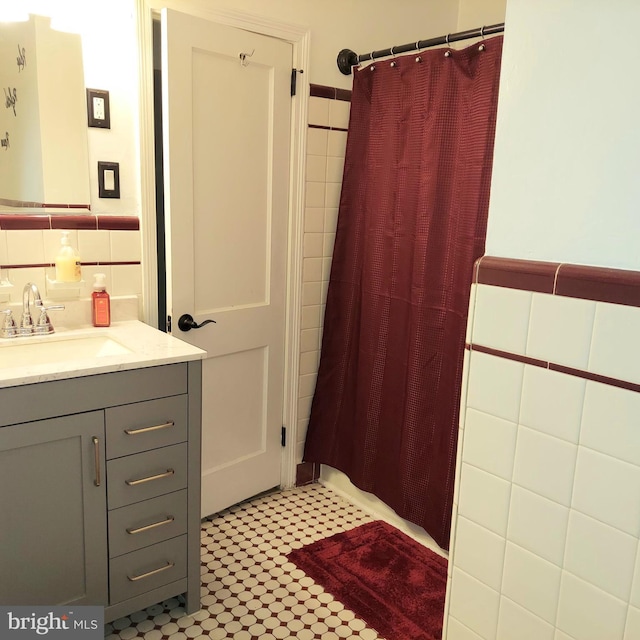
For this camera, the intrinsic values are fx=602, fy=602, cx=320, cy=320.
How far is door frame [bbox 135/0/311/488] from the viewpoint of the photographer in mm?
2043

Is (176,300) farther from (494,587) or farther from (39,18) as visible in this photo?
(494,587)

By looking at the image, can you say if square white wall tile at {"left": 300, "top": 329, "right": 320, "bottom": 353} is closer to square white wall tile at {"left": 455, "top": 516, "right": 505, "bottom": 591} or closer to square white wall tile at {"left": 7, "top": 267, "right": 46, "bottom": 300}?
square white wall tile at {"left": 7, "top": 267, "right": 46, "bottom": 300}

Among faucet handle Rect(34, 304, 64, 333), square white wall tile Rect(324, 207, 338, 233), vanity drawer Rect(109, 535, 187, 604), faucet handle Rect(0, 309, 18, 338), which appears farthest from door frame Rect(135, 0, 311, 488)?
vanity drawer Rect(109, 535, 187, 604)

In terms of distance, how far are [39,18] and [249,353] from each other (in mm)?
1372

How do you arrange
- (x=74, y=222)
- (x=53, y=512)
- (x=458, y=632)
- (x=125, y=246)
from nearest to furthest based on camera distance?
(x=458, y=632) → (x=53, y=512) → (x=74, y=222) → (x=125, y=246)

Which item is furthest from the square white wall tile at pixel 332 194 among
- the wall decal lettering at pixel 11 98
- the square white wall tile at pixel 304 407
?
the wall decal lettering at pixel 11 98

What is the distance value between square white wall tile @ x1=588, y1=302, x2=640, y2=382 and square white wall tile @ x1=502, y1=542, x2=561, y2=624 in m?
0.43

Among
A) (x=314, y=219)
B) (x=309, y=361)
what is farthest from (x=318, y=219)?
(x=309, y=361)

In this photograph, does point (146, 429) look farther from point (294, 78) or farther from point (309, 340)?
point (294, 78)

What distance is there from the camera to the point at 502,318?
1251 mm

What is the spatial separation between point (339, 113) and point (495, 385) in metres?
1.63

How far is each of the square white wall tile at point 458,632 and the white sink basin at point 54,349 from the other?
1.14 metres

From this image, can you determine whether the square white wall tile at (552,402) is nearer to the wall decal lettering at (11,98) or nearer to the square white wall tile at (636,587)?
the square white wall tile at (636,587)

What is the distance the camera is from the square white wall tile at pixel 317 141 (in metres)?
2.46
